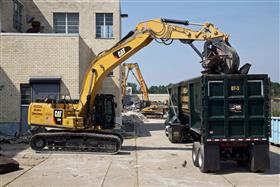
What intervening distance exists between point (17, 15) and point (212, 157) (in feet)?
60.0

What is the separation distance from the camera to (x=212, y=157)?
12.0 metres

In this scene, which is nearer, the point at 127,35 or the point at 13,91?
the point at 127,35

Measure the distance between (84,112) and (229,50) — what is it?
6.47 m

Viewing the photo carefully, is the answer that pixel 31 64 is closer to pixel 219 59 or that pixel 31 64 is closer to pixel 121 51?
pixel 121 51

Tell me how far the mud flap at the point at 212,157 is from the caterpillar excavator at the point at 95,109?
15.9 feet

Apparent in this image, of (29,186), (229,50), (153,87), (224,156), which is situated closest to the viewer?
(29,186)

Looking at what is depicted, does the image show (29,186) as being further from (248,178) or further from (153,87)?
(153,87)

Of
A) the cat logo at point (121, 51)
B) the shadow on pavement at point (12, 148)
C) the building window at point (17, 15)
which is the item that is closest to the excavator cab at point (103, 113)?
the cat logo at point (121, 51)

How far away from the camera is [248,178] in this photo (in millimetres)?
11352

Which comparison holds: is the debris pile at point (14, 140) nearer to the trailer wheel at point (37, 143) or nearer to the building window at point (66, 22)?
the trailer wheel at point (37, 143)

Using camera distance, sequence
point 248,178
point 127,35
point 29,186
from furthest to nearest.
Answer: point 127,35, point 248,178, point 29,186

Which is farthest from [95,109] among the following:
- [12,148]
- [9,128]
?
[9,128]

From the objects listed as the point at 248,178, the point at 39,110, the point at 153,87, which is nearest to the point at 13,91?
the point at 39,110

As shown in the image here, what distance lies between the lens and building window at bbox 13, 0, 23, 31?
25.7m
